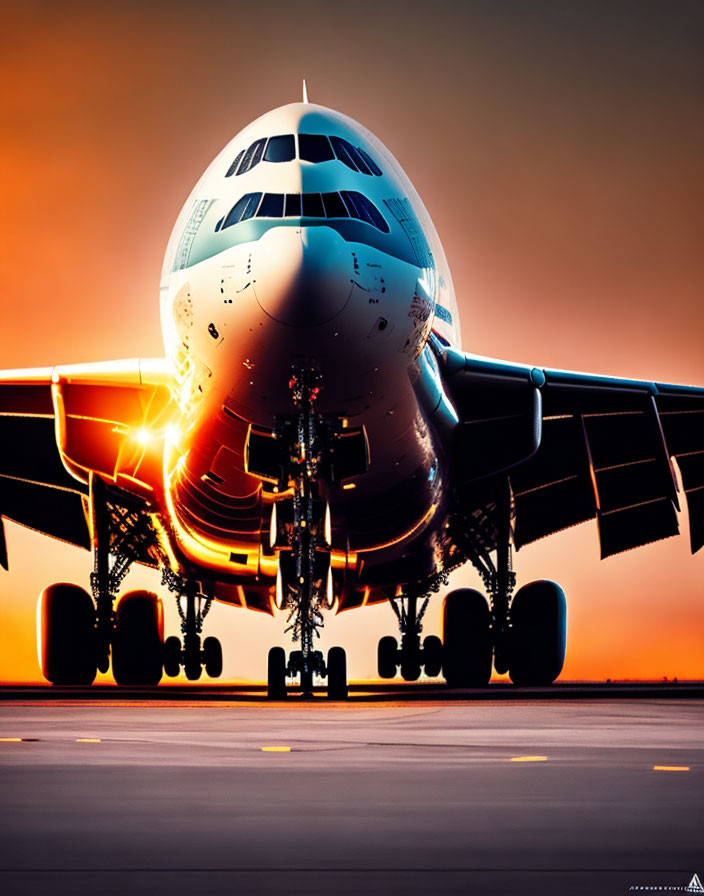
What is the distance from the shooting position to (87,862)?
4.35 meters

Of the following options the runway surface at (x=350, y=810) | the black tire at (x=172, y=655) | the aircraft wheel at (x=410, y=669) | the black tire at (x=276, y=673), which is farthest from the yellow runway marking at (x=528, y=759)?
the aircraft wheel at (x=410, y=669)

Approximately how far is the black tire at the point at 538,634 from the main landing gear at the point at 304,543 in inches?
295

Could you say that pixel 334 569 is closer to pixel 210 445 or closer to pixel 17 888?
pixel 210 445

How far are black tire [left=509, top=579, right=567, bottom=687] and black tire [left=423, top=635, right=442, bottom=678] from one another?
269cm

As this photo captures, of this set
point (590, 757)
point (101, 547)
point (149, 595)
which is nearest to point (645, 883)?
point (590, 757)

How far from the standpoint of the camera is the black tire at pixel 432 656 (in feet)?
86.5

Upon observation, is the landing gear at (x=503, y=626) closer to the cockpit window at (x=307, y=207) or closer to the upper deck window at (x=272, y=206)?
→ the cockpit window at (x=307, y=207)

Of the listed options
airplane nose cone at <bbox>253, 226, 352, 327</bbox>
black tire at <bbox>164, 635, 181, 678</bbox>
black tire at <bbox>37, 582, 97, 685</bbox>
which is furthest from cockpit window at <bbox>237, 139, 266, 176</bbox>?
black tire at <bbox>164, 635, 181, 678</bbox>

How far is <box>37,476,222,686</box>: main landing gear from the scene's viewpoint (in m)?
22.0

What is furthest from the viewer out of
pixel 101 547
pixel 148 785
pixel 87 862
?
pixel 101 547

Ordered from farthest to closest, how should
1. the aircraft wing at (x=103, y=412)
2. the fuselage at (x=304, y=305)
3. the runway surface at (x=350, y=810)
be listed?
1. the aircraft wing at (x=103, y=412)
2. the fuselage at (x=304, y=305)
3. the runway surface at (x=350, y=810)

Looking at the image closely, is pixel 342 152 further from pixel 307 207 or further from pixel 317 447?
pixel 317 447

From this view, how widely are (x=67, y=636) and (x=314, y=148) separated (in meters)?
11.4

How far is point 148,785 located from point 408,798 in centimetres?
129
